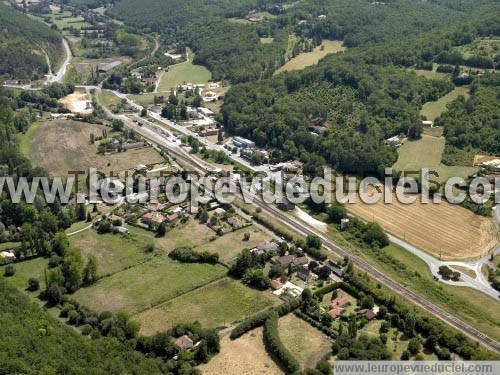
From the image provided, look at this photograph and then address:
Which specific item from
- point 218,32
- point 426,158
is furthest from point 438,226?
point 218,32

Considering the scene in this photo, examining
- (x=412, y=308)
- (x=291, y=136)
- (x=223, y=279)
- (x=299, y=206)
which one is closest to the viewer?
(x=412, y=308)

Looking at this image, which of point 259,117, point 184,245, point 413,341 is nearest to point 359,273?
point 413,341

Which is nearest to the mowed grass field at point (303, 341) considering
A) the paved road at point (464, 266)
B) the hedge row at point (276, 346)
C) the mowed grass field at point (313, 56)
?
the hedge row at point (276, 346)

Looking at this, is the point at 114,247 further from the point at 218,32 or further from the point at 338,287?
the point at 218,32

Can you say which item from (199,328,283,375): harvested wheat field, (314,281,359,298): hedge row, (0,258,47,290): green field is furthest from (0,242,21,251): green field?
(314,281,359,298): hedge row

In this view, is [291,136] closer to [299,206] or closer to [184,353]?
[299,206]

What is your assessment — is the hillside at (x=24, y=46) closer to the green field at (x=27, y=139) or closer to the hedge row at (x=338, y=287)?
the green field at (x=27, y=139)
